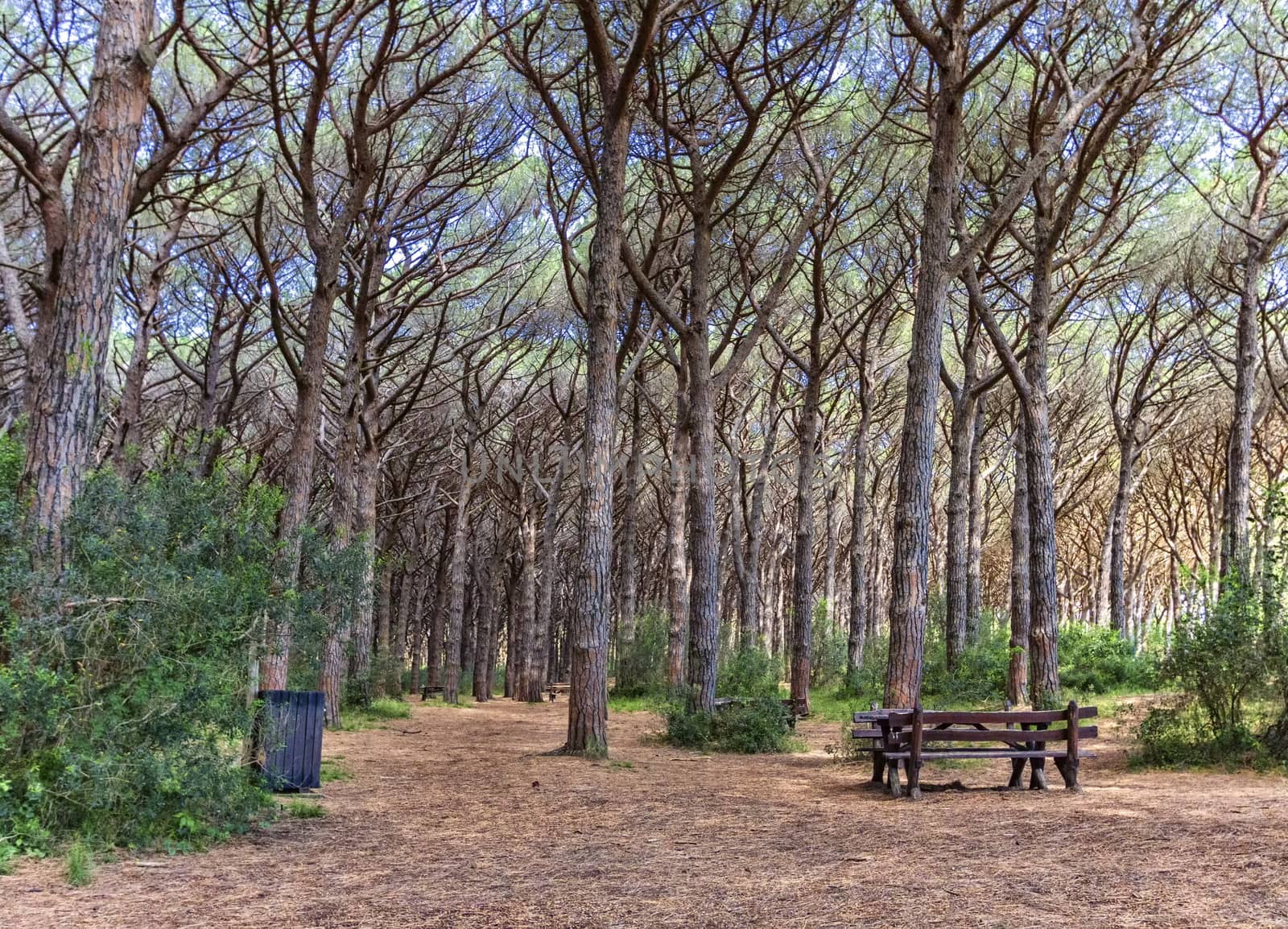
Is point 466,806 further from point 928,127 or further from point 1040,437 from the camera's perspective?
point 928,127

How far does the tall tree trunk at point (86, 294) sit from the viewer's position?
675 centimetres

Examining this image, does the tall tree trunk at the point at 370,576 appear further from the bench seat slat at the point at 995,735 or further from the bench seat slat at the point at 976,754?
the bench seat slat at the point at 995,735

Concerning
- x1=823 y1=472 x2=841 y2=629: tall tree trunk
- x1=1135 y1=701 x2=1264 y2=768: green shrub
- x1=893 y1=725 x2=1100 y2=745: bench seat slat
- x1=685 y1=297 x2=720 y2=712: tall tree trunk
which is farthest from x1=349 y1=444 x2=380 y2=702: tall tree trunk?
x1=823 y1=472 x2=841 y2=629: tall tree trunk

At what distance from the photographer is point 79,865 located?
5.18 metres

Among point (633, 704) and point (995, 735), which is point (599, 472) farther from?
point (633, 704)

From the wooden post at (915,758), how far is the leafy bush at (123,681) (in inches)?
215

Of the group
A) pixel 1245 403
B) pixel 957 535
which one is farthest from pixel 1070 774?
pixel 1245 403

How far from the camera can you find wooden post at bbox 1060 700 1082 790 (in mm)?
9311

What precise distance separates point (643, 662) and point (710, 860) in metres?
16.4

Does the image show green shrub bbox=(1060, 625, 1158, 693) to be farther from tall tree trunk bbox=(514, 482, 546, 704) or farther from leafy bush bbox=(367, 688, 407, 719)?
leafy bush bbox=(367, 688, 407, 719)

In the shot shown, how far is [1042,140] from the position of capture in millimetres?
14727

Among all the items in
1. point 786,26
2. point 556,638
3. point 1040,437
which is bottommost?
point 556,638

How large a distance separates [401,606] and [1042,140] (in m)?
19.3

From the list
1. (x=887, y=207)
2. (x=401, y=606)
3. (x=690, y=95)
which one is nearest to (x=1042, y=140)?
(x=887, y=207)
